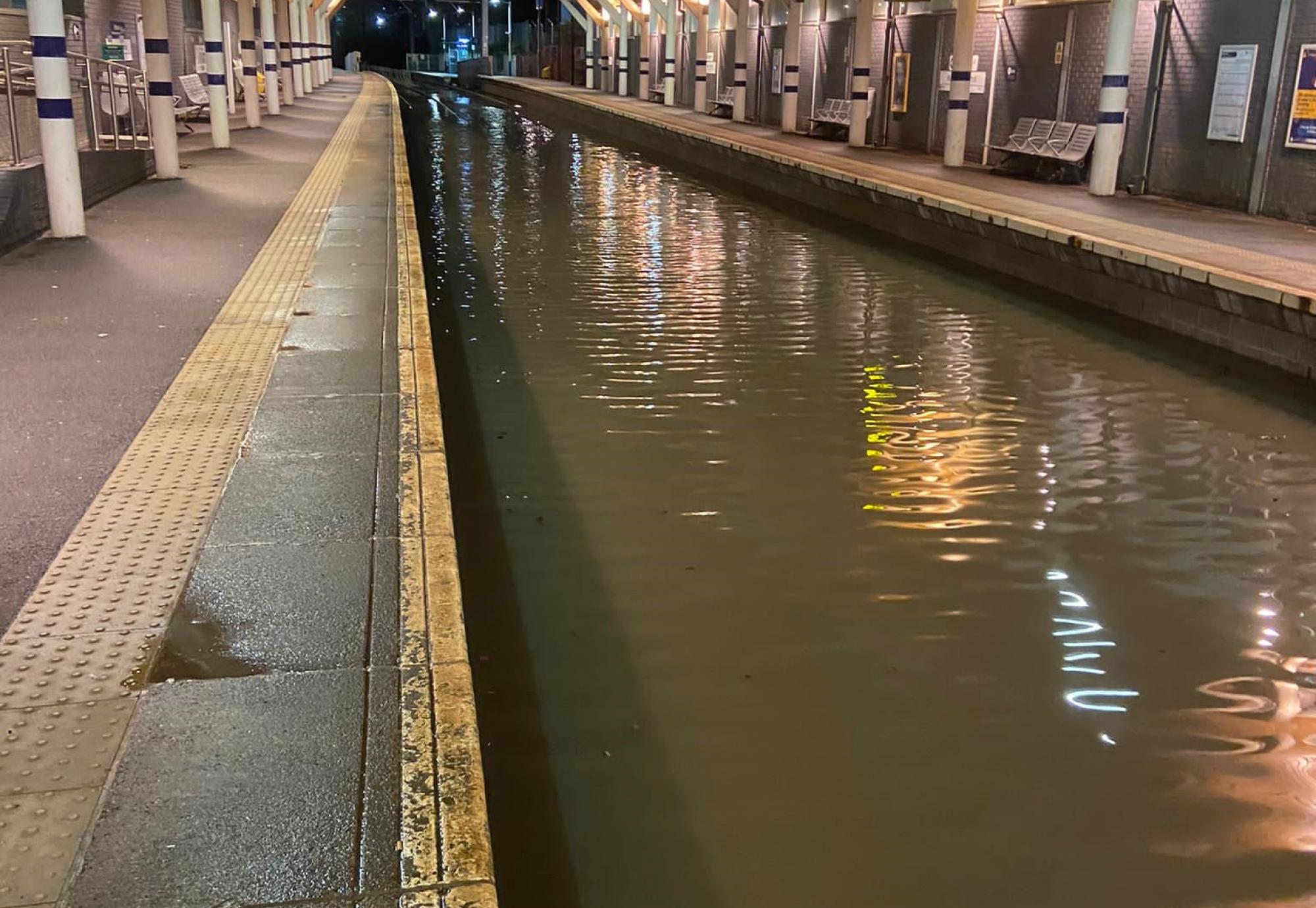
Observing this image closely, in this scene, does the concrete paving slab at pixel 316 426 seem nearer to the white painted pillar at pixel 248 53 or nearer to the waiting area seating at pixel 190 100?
the waiting area seating at pixel 190 100

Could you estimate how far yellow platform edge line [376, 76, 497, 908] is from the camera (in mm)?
2113

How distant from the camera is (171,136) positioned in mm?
13398

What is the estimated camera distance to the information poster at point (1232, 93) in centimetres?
1166

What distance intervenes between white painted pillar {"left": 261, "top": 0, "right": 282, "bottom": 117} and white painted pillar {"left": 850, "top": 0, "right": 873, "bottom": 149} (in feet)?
44.6

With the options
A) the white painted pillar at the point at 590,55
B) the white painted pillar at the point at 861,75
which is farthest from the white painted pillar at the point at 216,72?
the white painted pillar at the point at 590,55

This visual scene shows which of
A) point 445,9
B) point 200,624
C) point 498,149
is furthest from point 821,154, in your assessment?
point 445,9

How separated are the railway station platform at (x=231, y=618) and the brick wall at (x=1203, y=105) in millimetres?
9283

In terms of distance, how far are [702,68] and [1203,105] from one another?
21886mm

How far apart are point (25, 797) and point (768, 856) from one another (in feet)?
5.79

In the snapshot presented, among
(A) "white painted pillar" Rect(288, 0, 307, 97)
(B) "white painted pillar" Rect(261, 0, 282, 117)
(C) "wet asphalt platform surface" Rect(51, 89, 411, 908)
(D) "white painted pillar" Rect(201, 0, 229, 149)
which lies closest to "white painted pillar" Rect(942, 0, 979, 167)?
(D) "white painted pillar" Rect(201, 0, 229, 149)

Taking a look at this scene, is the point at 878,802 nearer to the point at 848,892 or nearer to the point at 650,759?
the point at 848,892

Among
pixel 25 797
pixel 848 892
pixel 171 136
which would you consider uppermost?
pixel 171 136

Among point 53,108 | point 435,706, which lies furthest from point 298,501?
point 53,108

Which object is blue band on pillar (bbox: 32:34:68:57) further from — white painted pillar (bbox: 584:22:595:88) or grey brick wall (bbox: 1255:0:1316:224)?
white painted pillar (bbox: 584:22:595:88)
